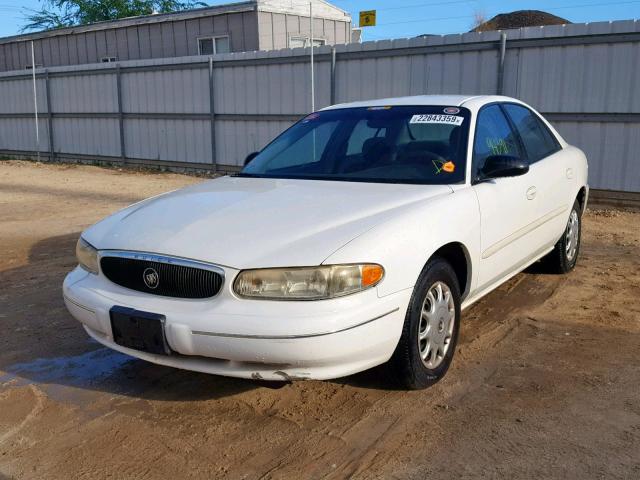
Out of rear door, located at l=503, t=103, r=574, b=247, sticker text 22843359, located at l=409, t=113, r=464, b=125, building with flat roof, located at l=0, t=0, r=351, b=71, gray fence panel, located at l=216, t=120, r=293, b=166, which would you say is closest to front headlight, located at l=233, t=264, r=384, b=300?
sticker text 22843359, located at l=409, t=113, r=464, b=125

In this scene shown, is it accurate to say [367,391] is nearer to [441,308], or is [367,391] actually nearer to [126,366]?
[441,308]

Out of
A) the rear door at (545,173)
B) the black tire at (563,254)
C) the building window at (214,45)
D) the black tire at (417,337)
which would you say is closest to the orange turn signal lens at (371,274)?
the black tire at (417,337)

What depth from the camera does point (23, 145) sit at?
19.7 metres

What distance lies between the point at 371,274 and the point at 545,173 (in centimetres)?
247

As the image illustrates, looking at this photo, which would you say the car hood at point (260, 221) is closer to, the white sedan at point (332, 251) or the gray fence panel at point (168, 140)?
the white sedan at point (332, 251)

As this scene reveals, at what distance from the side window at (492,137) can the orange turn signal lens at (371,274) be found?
133cm

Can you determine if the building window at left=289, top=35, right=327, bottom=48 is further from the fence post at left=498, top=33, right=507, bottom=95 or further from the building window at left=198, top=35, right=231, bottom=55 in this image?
the fence post at left=498, top=33, right=507, bottom=95

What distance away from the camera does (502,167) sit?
418cm

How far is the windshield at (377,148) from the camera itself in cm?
422

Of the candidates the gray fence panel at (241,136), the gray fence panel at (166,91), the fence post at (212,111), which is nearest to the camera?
the gray fence panel at (241,136)

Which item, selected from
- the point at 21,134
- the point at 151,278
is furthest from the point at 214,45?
the point at 151,278

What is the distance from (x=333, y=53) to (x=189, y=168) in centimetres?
477

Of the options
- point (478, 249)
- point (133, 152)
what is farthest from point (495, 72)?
point (133, 152)

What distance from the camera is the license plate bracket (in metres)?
3.23
